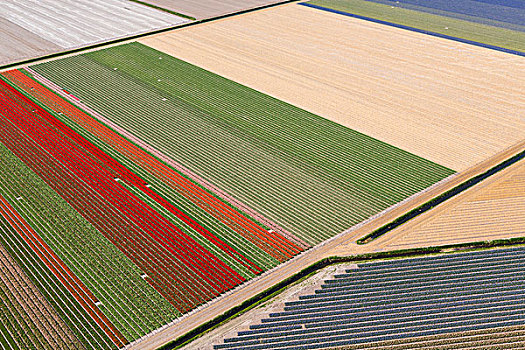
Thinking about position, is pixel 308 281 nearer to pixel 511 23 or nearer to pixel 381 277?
pixel 381 277

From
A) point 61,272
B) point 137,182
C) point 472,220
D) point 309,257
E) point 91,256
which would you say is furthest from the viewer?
point 137,182

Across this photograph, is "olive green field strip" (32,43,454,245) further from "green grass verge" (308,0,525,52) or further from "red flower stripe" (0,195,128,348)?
"green grass verge" (308,0,525,52)

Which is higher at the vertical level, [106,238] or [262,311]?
[262,311]

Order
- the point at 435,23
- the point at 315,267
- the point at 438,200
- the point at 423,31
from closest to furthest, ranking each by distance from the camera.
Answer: the point at 315,267, the point at 438,200, the point at 423,31, the point at 435,23

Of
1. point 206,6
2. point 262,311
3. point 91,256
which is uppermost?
point 206,6

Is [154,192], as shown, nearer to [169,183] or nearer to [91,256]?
[169,183]

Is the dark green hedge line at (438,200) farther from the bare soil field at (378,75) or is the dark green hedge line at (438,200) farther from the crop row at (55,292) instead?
the crop row at (55,292)

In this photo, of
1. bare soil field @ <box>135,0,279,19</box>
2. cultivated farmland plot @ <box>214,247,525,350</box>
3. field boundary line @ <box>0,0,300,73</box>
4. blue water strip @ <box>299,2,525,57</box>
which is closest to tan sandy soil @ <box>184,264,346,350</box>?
cultivated farmland plot @ <box>214,247,525,350</box>

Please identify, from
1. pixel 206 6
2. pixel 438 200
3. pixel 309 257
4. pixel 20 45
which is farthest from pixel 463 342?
pixel 206 6
